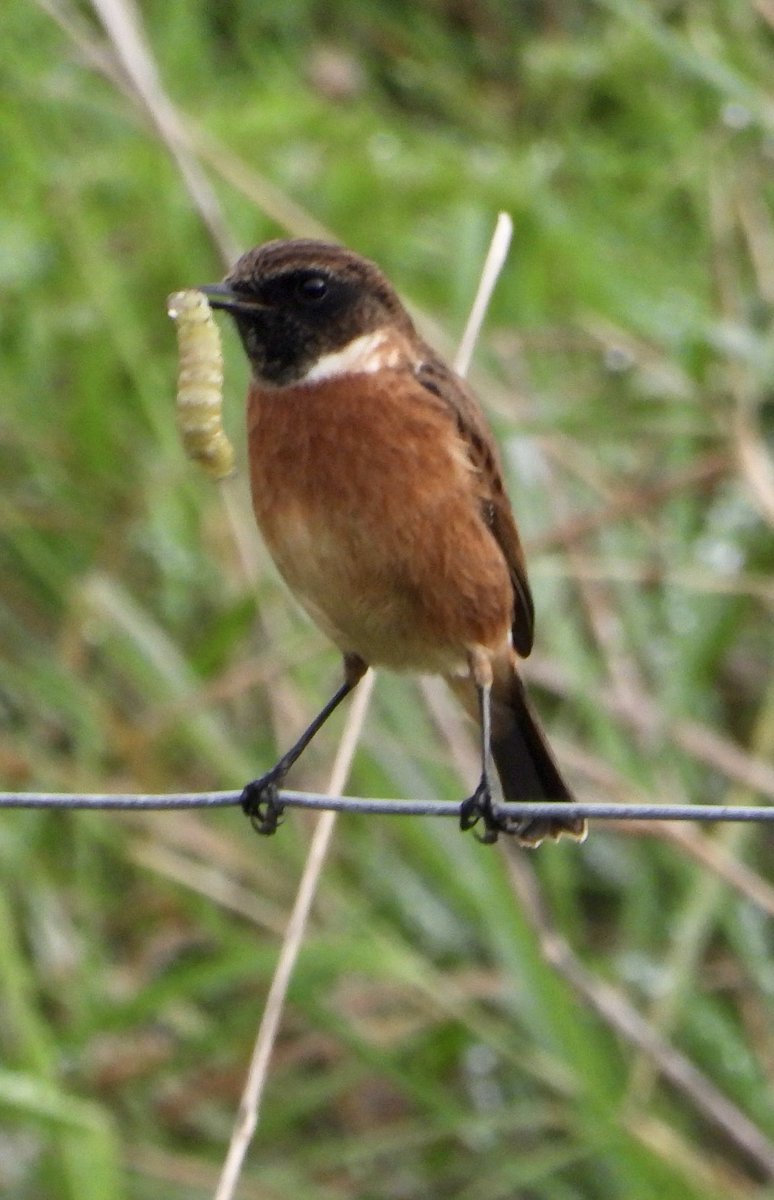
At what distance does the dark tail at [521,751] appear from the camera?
4277 mm

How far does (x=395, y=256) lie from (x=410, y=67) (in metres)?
2.01

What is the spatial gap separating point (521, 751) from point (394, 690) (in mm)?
954

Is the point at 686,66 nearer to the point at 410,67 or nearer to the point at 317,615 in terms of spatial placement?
the point at 317,615

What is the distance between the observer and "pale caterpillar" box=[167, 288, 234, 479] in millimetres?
3332

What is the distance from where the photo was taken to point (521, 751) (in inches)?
169

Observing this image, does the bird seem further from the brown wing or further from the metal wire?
the metal wire

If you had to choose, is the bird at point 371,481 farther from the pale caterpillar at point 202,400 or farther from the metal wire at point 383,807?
the metal wire at point 383,807

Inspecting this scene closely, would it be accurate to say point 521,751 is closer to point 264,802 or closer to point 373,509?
point 264,802

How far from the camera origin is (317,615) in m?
3.87

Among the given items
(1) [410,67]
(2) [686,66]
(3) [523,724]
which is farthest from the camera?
(1) [410,67]

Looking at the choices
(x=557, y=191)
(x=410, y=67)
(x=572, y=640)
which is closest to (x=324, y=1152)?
(x=572, y=640)

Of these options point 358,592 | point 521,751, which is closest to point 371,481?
point 358,592


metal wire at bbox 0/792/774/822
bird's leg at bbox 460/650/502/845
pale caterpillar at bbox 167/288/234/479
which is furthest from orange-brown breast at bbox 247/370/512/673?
metal wire at bbox 0/792/774/822

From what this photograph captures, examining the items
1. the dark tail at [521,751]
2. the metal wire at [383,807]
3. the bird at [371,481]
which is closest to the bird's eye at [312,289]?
the bird at [371,481]
